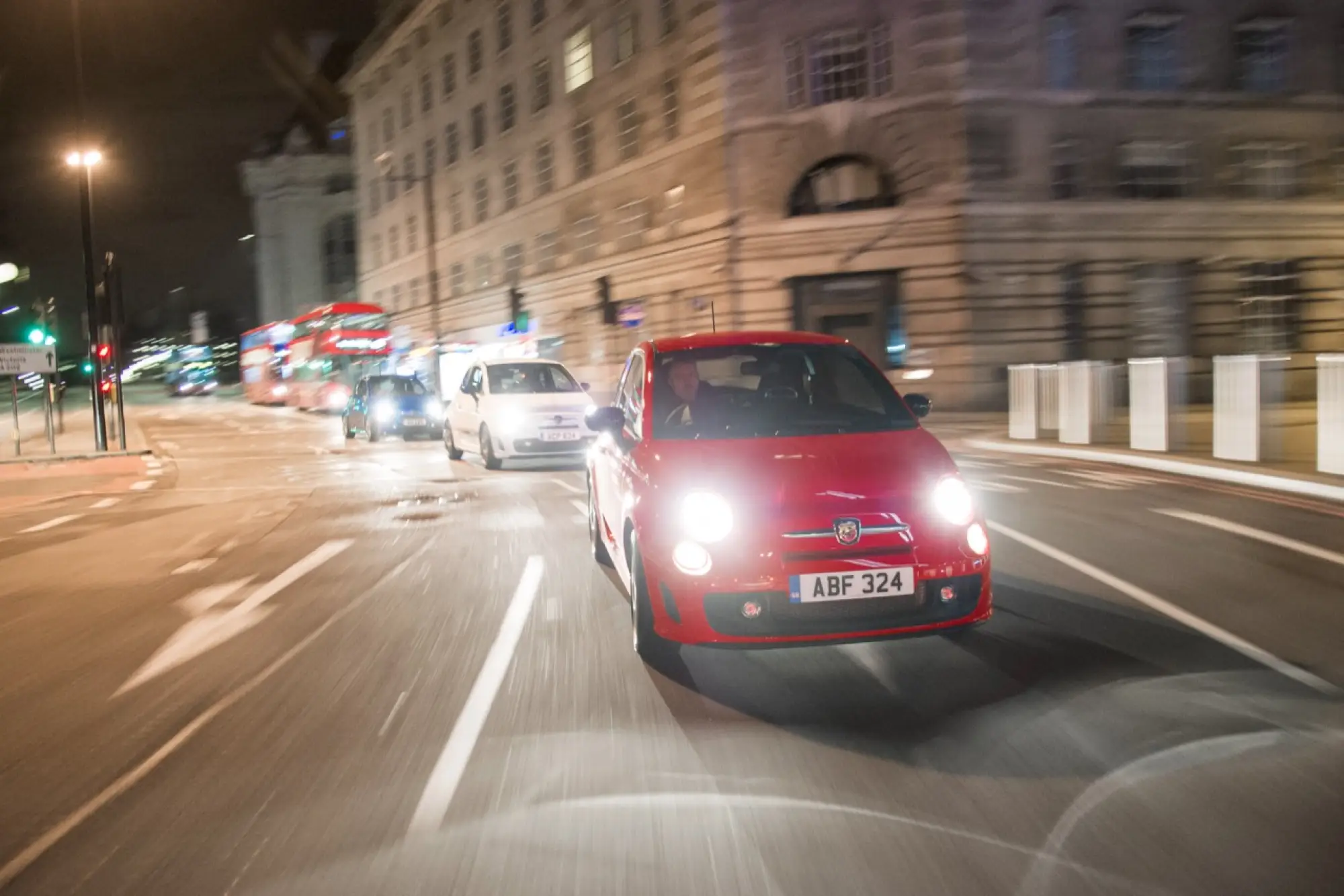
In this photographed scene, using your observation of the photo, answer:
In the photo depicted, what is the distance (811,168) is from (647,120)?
740cm

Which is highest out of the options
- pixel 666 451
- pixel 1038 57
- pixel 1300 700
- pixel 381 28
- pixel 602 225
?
pixel 381 28

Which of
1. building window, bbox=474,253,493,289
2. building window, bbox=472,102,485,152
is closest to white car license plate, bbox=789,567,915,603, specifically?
building window, bbox=474,253,493,289

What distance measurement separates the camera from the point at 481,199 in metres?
50.2

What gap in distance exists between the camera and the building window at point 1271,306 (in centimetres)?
3111

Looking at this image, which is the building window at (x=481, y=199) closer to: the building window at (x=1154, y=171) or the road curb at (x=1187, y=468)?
the building window at (x=1154, y=171)

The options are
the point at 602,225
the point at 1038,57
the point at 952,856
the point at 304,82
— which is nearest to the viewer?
the point at 952,856

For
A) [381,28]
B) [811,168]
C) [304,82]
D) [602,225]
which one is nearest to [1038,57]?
[811,168]

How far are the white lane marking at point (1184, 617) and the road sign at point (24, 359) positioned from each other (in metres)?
21.5

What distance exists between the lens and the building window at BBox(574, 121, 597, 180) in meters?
40.3

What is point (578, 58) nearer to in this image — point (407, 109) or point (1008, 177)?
point (1008, 177)

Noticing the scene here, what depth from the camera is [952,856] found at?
11.6 feet

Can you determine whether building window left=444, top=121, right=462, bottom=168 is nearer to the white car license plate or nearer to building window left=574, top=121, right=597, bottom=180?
building window left=574, top=121, right=597, bottom=180

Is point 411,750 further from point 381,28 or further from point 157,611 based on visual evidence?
point 381,28

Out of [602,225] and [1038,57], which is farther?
[602,225]
